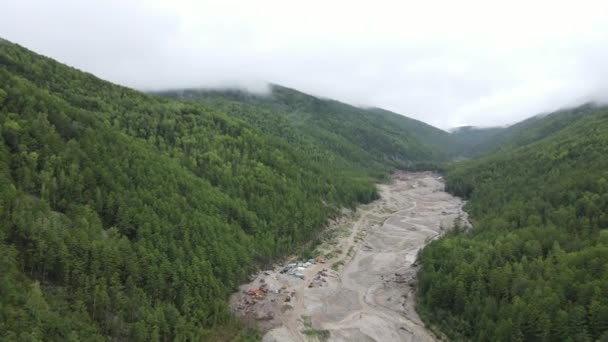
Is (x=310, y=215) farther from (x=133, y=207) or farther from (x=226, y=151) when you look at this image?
(x=133, y=207)

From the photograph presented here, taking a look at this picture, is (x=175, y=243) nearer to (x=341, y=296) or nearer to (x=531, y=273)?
(x=341, y=296)

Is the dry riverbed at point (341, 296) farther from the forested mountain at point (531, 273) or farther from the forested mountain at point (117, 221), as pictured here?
the forested mountain at point (117, 221)

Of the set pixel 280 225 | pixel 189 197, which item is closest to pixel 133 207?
pixel 189 197

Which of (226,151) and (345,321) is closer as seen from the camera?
(345,321)

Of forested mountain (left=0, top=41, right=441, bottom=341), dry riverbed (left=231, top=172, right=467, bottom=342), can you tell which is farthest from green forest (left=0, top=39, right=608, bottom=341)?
dry riverbed (left=231, top=172, right=467, bottom=342)

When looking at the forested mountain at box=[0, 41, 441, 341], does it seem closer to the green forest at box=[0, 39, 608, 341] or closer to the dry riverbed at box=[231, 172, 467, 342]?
the green forest at box=[0, 39, 608, 341]

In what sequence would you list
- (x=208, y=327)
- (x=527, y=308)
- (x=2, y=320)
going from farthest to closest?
(x=208, y=327) → (x=527, y=308) → (x=2, y=320)

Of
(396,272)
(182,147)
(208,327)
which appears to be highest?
(182,147)

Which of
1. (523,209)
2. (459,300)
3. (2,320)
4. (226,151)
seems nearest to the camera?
(2,320)

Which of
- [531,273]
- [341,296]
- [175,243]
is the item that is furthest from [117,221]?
[531,273]
